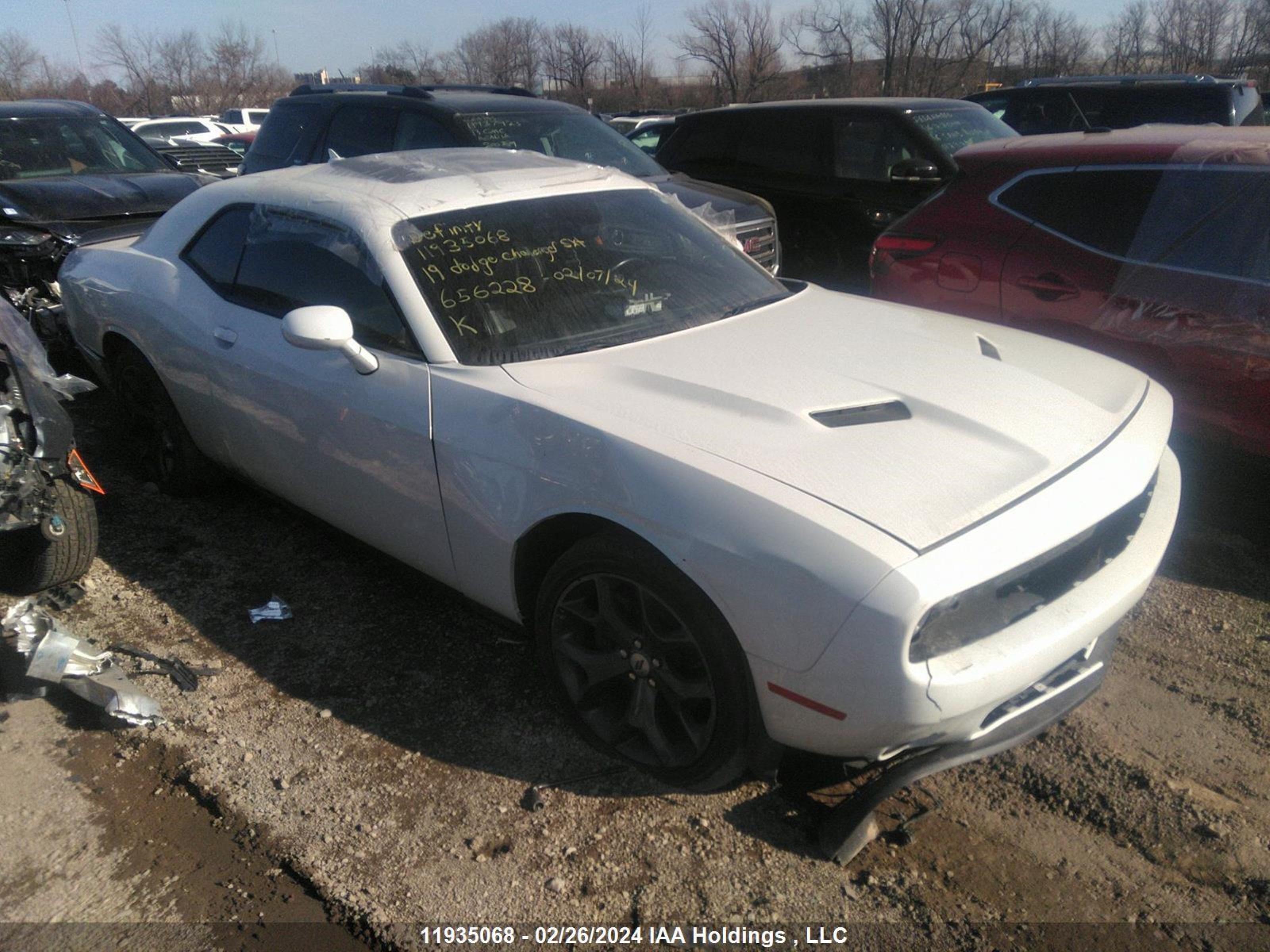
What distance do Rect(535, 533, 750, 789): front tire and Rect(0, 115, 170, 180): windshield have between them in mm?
7353

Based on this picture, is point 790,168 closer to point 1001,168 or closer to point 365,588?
point 1001,168

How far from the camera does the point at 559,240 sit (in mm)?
3488

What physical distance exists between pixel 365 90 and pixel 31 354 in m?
4.93

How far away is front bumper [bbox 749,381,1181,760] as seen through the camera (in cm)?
210

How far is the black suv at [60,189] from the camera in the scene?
673 cm

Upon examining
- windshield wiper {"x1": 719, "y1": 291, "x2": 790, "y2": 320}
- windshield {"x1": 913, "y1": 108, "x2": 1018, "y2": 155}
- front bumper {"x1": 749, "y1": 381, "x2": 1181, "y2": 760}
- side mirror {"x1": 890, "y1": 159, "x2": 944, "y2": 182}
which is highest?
windshield {"x1": 913, "y1": 108, "x2": 1018, "y2": 155}

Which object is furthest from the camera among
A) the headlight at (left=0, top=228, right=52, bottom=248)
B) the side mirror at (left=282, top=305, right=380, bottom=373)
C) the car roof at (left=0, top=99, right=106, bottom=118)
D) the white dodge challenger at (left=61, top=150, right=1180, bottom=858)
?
the car roof at (left=0, top=99, right=106, bottom=118)

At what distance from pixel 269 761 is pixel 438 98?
567cm

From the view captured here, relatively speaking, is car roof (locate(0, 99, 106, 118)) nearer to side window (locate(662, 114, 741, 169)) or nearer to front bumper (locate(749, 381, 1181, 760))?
side window (locate(662, 114, 741, 169))

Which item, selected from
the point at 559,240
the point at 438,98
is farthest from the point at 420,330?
the point at 438,98

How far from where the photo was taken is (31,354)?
12.1 ft

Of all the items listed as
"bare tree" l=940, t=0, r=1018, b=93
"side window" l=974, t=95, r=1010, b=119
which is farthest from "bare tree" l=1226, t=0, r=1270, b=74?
"side window" l=974, t=95, r=1010, b=119

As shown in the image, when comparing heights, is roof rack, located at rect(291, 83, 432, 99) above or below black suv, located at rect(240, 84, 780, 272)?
above

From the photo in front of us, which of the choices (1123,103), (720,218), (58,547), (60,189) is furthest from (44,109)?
(1123,103)
